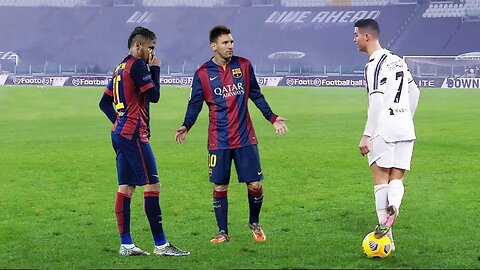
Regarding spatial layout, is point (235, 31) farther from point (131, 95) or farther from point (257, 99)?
point (131, 95)

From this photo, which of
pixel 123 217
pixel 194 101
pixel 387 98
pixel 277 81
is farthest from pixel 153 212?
pixel 277 81

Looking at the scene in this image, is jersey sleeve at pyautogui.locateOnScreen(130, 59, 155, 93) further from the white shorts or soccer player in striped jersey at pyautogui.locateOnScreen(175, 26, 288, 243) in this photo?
the white shorts

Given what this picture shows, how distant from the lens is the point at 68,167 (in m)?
15.5

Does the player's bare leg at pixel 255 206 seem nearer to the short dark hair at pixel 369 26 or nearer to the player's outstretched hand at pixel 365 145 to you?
the player's outstretched hand at pixel 365 145

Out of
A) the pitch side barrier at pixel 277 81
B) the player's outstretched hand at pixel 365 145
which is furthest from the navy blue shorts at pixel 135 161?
the pitch side barrier at pixel 277 81

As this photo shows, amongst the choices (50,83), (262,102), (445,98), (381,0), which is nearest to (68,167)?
(262,102)

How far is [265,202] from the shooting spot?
439 inches

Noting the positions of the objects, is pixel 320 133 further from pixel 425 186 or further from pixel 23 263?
pixel 23 263

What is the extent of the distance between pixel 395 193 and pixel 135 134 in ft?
7.90

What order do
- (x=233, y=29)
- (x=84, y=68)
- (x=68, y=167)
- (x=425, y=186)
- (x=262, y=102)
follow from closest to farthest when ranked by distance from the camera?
Result: (x=262, y=102) → (x=425, y=186) → (x=68, y=167) → (x=84, y=68) → (x=233, y=29)

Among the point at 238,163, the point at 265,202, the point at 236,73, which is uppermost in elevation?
the point at 236,73

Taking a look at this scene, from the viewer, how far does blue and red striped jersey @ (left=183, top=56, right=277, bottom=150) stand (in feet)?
26.8

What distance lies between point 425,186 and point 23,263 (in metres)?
7.03

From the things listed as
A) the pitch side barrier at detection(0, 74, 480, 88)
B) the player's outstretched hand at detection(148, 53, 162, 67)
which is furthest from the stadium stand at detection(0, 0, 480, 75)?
the player's outstretched hand at detection(148, 53, 162, 67)
